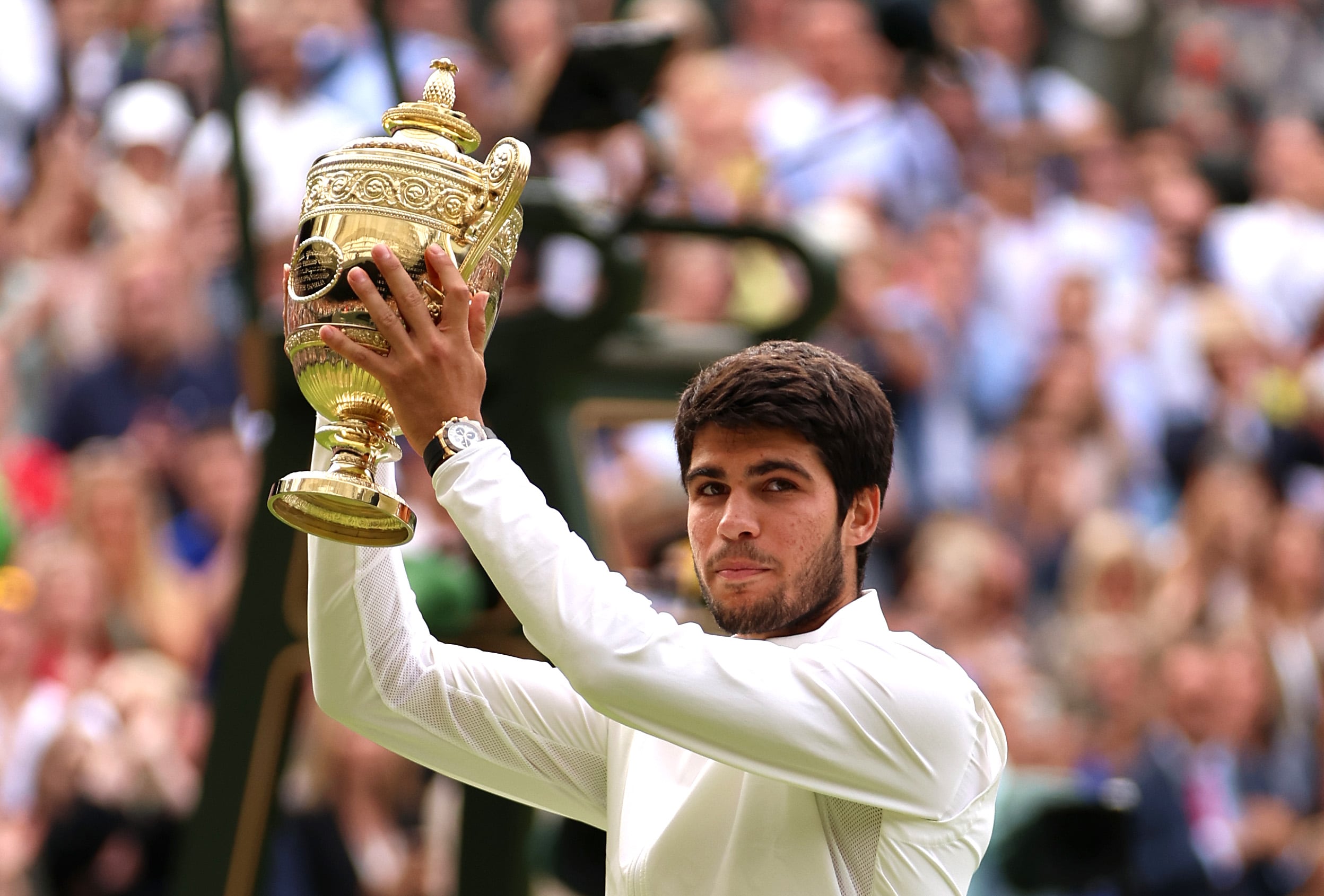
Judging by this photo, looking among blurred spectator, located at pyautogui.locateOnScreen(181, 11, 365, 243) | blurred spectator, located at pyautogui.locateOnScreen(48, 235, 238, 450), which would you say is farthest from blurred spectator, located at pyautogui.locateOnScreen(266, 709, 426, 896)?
blurred spectator, located at pyautogui.locateOnScreen(181, 11, 365, 243)

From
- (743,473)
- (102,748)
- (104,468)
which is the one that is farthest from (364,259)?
(104,468)

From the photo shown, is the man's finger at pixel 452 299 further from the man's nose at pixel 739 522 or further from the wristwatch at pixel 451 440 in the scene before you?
the man's nose at pixel 739 522

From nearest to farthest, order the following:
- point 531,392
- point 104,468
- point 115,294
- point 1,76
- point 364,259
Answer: point 364,259
point 531,392
point 104,468
point 115,294
point 1,76

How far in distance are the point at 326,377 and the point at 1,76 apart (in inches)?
251

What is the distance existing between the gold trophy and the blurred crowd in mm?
2250

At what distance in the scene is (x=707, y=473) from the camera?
2.75 meters

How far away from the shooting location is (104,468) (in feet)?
23.8

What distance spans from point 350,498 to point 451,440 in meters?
0.22

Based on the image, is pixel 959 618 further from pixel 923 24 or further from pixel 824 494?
pixel 824 494

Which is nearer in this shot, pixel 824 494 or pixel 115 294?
pixel 824 494

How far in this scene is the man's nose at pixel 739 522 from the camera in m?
2.66

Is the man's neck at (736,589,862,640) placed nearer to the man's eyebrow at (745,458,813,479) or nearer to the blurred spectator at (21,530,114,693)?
the man's eyebrow at (745,458,813,479)

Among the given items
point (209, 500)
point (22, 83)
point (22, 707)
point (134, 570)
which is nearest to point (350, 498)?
point (22, 707)

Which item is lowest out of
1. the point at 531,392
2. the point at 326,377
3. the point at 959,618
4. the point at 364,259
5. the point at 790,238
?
the point at 959,618
